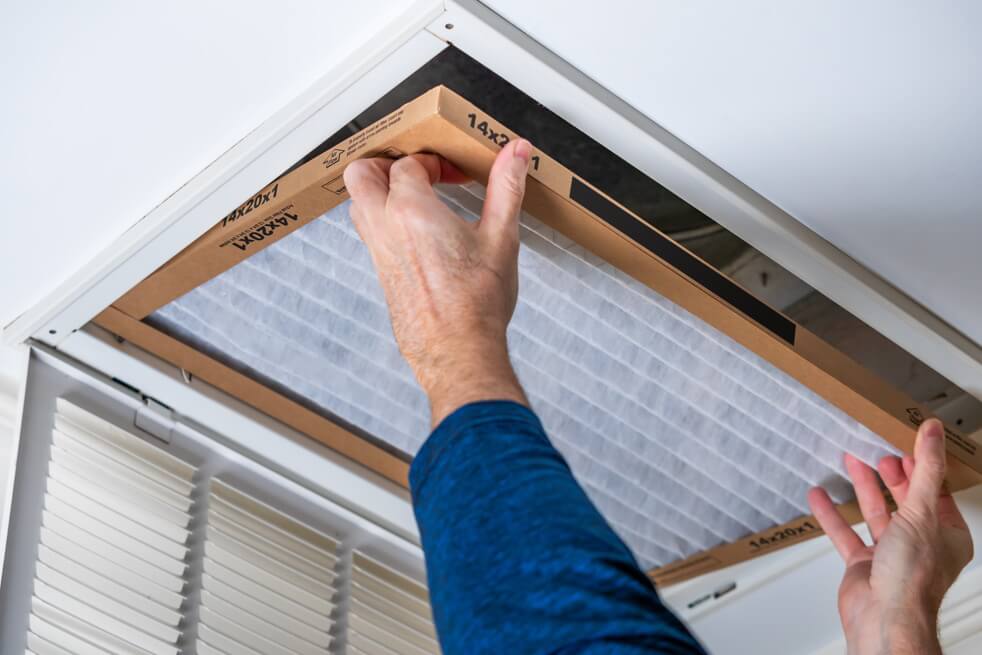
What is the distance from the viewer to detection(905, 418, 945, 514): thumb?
127 centimetres

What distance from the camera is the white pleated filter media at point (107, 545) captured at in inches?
47.8

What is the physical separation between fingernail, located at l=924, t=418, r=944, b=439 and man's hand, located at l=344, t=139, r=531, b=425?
560mm

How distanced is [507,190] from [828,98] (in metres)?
0.31

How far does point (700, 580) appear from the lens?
64.2 inches

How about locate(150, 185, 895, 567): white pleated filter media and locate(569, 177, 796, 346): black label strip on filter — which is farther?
locate(150, 185, 895, 567): white pleated filter media

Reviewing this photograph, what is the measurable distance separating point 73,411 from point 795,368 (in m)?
0.84

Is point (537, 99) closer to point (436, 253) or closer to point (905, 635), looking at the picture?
point (436, 253)

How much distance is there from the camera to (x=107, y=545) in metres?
1.27

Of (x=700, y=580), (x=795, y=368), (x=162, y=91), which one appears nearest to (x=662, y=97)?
(x=795, y=368)

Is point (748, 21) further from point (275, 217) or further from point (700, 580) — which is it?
point (700, 580)

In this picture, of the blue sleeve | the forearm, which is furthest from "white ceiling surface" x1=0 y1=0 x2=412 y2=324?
the forearm

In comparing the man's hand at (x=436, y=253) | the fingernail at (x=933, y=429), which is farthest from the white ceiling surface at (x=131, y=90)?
the fingernail at (x=933, y=429)

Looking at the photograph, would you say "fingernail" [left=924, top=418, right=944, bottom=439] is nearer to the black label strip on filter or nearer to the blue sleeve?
the black label strip on filter

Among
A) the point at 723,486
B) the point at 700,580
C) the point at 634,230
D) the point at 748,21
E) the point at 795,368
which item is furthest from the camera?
the point at 700,580
